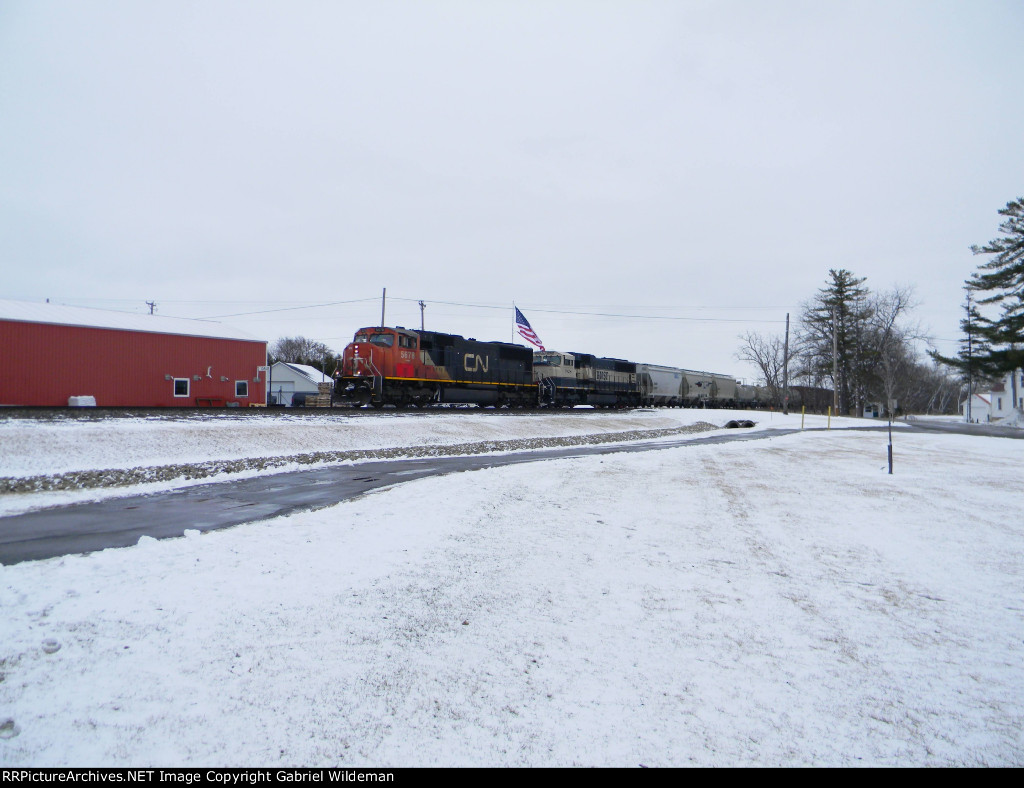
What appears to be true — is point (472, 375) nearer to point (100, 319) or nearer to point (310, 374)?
point (100, 319)

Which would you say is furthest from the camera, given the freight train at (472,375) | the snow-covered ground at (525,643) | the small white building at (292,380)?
the small white building at (292,380)

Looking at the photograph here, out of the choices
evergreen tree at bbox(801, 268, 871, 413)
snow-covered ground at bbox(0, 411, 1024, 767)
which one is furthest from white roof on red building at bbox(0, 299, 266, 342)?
evergreen tree at bbox(801, 268, 871, 413)

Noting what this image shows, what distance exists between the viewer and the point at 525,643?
4148 millimetres

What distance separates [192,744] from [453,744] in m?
1.31

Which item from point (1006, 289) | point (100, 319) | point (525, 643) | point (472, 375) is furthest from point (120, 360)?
point (1006, 289)

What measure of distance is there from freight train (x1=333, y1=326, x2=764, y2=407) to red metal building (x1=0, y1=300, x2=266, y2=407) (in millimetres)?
11259

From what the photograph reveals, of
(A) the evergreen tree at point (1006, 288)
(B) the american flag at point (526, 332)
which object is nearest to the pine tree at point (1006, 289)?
(A) the evergreen tree at point (1006, 288)

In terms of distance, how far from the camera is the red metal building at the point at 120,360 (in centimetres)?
2766

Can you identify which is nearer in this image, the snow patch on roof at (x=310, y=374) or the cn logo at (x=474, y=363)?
the cn logo at (x=474, y=363)

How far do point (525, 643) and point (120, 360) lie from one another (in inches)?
1322

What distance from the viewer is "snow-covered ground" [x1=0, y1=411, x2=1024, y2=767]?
3055mm

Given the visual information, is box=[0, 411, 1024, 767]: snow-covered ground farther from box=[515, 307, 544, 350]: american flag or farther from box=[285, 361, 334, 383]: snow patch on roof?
box=[285, 361, 334, 383]: snow patch on roof

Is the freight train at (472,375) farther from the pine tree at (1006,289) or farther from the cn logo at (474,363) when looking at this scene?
the pine tree at (1006,289)
